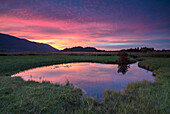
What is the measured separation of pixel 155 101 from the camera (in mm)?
6027

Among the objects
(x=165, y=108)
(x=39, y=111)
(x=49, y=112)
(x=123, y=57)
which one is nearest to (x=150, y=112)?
(x=165, y=108)

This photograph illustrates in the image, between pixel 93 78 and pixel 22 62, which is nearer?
pixel 93 78

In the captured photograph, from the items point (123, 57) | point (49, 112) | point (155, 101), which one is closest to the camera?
point (49, 112)

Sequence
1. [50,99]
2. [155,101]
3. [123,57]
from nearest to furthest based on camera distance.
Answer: [155,101] < [50,99] < [123,57]

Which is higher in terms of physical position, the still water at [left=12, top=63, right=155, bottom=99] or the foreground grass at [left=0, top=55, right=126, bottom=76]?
the foreground grass at [left=0, top=55, right=126, bottom=76]

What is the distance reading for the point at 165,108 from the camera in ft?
17.0

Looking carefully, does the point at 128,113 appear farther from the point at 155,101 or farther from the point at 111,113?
the point at 155,101

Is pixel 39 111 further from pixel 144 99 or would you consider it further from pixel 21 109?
pixel 144 99

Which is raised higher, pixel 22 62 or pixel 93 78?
pixel 22 62

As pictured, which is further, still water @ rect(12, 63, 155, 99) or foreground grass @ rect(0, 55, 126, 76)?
foreground grass @ rect(0, 55, 126, 76)

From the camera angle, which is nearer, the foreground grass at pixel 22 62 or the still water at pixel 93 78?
the still water at pixel 93 78

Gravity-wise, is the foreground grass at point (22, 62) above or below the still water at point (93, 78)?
above

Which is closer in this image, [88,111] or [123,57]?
[88,111]

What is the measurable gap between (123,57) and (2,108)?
37042 millimetres
